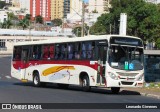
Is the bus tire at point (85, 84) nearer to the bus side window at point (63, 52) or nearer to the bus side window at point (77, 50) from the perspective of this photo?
the bus side window at point (77, 50)

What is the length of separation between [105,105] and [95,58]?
7058 millimetres

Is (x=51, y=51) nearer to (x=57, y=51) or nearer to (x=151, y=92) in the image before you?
(x=57, y=51)

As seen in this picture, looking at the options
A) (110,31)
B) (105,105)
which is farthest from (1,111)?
(110,31)

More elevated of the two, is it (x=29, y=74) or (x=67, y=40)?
(x=67, y=40)

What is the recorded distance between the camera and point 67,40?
28.7 meters

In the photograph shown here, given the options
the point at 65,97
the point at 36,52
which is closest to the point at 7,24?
the point at 36,52

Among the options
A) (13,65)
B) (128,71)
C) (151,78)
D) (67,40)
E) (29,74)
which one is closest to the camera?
(128,71)

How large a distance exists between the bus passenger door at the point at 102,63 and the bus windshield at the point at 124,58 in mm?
409

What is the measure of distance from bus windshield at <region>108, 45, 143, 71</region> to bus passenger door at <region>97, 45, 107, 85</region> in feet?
1.34

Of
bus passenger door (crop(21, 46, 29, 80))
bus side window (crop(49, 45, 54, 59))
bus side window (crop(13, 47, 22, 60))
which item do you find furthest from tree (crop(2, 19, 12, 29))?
→ bus side window (crop(49, 45, 54, 59))

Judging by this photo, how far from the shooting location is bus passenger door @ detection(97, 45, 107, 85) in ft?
83.3

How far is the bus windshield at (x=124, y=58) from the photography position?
25141 millimetres

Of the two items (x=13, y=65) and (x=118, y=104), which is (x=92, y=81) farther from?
(x=13, y=65)

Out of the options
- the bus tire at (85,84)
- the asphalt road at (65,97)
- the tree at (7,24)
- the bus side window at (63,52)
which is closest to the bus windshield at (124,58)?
the asphalt road at (65,97)
